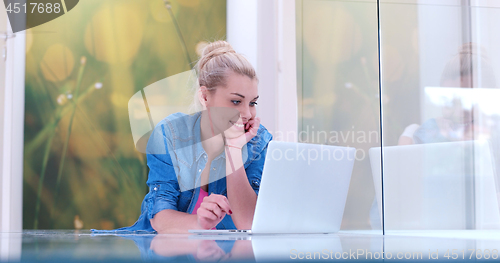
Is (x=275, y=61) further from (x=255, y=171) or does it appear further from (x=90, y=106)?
(x=90, y=106)

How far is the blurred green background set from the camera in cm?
278

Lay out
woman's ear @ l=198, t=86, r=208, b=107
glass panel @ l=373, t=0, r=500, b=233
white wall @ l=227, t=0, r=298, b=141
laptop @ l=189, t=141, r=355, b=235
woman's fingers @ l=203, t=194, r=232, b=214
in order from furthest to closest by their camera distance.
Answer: white wall @ l=227, t=0, r=298, b=141 < woman's ear @ l=198, t=86, r=208, b=107 < woman's fingers @ l=203, t=194, r=232, b=214 < laptop @ l=189, t=141, r=355, b=235 < glass panel @ l=373, t=0, r=500, b=233

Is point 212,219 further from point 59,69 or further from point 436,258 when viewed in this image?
point 59,69

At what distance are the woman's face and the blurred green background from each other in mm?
1591

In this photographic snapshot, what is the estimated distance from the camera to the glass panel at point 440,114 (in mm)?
549

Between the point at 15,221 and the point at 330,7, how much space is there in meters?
2.29

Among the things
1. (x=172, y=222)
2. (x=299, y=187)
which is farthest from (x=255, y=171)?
(x=299, y=187)

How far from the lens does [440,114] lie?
23.8 inches

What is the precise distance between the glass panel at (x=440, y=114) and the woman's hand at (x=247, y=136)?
0.64 m

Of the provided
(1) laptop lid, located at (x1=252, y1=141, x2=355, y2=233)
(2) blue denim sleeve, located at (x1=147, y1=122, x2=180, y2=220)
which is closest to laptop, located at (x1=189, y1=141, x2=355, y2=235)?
(1) laptop lid, located at (x1=252, y1=141, x2=355, y2=233)

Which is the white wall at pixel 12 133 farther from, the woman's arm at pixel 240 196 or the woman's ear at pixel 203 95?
the woman's arm at pixel 240 196

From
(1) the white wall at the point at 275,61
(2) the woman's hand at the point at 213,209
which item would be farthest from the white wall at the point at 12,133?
(2) the woman's hand at the point at 213,209

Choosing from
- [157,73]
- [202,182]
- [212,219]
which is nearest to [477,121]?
[212,219]

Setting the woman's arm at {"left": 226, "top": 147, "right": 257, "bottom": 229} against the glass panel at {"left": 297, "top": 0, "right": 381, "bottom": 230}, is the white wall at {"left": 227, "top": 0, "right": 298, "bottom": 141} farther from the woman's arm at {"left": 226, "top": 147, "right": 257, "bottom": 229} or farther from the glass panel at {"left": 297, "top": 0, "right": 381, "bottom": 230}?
the woman's arm at {"left": 226, "top": 147, "right": 257, "bottom": 229}
